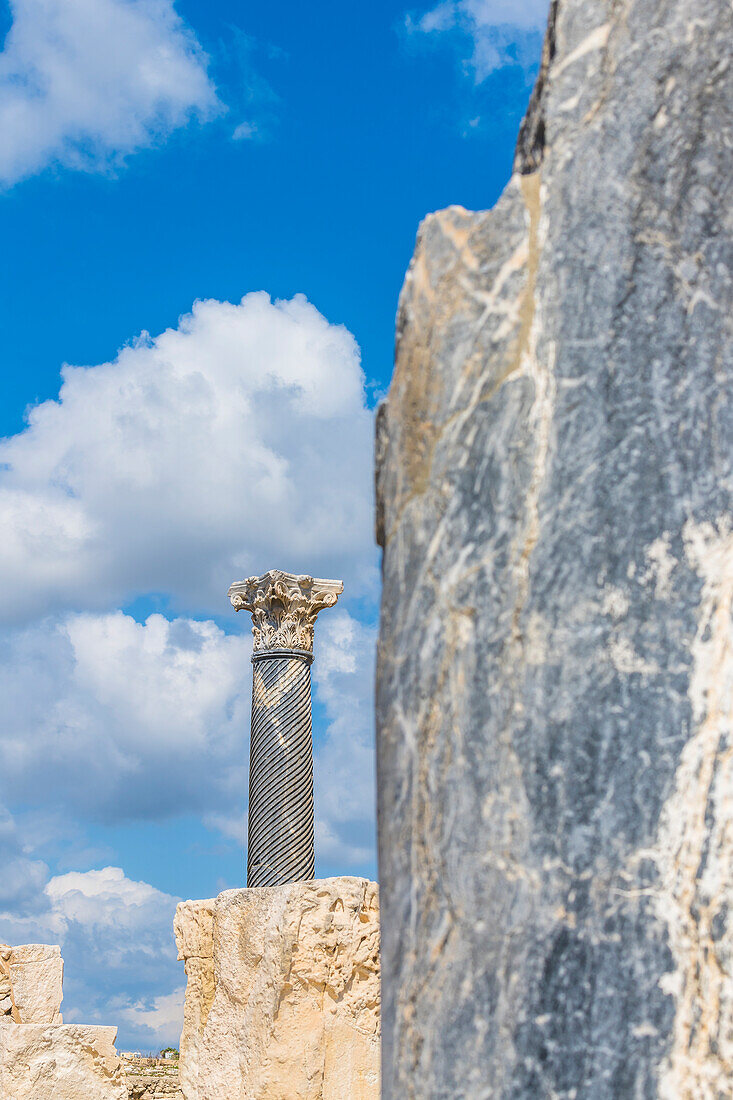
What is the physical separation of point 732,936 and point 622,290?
805mm

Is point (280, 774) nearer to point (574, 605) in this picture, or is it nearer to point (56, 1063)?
point (56, 1063)

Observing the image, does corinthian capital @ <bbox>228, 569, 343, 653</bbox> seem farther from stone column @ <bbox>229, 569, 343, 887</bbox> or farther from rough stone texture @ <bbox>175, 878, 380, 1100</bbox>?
rough stone texture @ <bbox>175, 878, 380, 1100</bbox>

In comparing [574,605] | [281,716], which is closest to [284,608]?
[281,716]

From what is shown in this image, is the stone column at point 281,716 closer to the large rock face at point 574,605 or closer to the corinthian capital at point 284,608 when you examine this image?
the corinthian capital at point 284,608

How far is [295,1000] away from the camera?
20.5 feet

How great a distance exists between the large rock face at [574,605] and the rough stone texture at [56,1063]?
765 centimetres

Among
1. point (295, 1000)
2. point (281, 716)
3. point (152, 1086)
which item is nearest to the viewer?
point (295, 1000)

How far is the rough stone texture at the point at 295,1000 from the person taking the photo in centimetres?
614

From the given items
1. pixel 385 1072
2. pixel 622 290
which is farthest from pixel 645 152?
pixel 385 1072

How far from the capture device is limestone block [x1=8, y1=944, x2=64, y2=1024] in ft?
31.2

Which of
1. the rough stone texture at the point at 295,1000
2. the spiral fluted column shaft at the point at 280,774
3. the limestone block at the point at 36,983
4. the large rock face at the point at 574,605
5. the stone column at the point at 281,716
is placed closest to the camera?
the large rock face at the point at 574,605

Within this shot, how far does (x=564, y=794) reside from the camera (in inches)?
53.2

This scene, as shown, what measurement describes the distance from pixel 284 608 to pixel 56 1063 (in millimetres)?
4546

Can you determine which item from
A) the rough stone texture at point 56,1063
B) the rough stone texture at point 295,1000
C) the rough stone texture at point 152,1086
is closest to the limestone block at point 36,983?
the rough stone texture at point 56,1063
